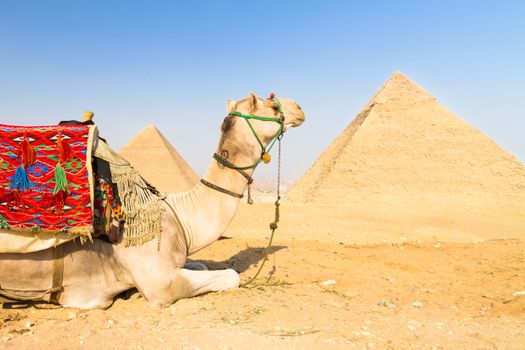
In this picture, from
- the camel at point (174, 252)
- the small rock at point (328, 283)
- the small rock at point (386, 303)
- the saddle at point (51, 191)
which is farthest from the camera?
the small rock at point (328, 283)

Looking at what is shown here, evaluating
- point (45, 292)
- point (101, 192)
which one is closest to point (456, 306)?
point (101, 192)

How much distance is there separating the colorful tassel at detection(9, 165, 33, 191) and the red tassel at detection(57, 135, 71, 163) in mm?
268

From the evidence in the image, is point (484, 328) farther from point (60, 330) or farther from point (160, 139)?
point (160, 139)

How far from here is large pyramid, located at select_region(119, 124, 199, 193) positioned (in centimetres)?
3092

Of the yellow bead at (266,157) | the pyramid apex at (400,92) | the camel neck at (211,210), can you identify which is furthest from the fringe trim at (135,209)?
the pyramid apex at (400,92)

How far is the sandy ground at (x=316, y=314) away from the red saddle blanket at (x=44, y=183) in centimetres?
70

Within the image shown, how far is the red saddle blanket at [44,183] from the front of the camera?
9.41 ft

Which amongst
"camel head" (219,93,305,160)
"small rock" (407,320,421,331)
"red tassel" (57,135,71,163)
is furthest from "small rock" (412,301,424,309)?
"red tassel" (57,135,71,163)

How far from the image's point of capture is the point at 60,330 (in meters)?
2.64

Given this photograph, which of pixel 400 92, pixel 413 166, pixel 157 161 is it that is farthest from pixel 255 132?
pixel 400 92

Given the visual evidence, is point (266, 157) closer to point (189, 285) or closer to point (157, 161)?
point (189, 285)

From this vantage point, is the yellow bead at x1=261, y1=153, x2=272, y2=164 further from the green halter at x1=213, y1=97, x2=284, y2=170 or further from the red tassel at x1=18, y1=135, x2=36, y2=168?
the red tassel at x1=18, y1=135, x2=36, y2=168

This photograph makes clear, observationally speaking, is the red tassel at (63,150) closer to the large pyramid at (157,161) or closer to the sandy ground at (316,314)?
the sandy ground at (316,314)

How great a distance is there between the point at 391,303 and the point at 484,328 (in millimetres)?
864
